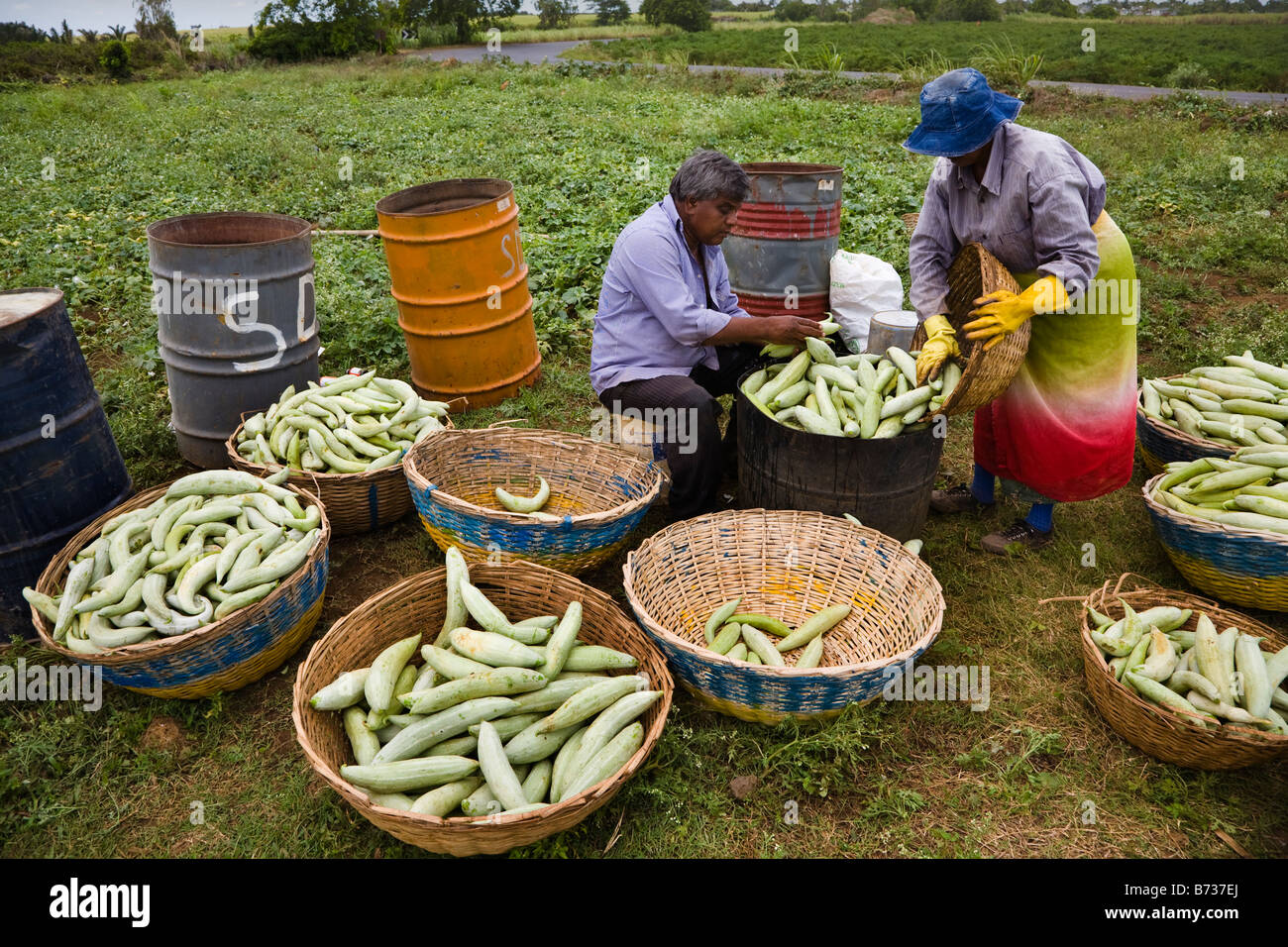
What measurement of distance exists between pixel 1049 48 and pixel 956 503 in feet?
87.4

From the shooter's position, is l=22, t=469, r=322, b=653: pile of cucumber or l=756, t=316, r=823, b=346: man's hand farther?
l=756, t=316, r=823, b=346: man's hand

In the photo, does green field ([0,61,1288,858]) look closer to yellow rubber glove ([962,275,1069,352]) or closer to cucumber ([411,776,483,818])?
cucumber ([411,776,483,818])

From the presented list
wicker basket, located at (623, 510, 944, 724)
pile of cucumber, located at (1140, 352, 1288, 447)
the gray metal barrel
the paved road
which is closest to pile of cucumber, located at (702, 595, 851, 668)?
wicker basket, located at (623, 510, 944, 724)

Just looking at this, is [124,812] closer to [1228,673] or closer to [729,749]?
[729,749]

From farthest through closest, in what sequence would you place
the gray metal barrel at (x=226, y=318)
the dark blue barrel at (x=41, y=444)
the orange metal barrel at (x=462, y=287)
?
1. the orange metal barrel at (x=462, y=287)
2. the gray metal barrel at (x=226, y=318)
3. the dark blue barrel at (x=41, y=444)

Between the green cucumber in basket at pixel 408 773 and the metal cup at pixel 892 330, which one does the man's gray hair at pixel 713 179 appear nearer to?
the metal cup at pixel 892 330

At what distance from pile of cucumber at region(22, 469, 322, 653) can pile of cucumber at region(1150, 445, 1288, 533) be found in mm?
3696

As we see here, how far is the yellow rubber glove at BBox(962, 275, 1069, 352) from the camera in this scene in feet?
Result: 10.3

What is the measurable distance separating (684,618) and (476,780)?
1.15 meters

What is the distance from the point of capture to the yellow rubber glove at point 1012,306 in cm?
315

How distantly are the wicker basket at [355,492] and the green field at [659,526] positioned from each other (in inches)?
5.0

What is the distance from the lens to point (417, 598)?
Result: 10.2 feet

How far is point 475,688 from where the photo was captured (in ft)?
8.61

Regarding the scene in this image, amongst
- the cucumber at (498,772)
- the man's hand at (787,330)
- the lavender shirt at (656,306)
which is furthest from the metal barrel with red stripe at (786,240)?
the cucumber at (498,772)
